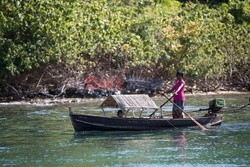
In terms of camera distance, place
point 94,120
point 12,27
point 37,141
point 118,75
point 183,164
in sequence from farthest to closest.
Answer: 1. point 118,75
2. point 12,27
3. point 94,120
4. point 37,141
5. point 183,164

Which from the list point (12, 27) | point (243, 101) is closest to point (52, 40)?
point (12, 27)

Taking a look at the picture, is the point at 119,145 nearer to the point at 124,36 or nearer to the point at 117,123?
the point at 117,123

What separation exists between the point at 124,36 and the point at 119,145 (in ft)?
49.2

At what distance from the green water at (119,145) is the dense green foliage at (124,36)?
6.15 metres

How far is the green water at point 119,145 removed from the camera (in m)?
14.0

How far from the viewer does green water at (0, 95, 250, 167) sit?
13987 millimetres

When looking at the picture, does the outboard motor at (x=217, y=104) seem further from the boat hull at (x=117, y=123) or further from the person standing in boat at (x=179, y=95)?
the boat hull at (x=117, y=123)

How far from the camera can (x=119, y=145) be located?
16.0m

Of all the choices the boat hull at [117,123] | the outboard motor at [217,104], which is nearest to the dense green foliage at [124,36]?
the boat hull at [117,123]

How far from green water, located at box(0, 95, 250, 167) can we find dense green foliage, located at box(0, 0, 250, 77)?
615 centimetres

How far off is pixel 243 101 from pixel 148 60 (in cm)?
566

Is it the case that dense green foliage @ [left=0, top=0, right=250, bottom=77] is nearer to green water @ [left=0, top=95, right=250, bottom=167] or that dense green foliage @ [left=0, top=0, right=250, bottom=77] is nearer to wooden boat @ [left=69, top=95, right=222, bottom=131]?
green water @ [left=0, top=95, right=250, bottom=167]

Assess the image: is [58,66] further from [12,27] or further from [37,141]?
[37,141]

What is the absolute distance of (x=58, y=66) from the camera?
1157 inches
